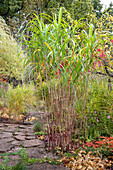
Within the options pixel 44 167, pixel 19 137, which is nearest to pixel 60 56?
pixel 44 167

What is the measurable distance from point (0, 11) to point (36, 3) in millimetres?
2423

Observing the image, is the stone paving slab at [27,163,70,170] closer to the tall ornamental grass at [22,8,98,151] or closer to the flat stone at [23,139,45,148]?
the tall ornamental grass at [22,8,98,151]

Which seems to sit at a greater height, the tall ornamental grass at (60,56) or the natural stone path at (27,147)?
the tall ornamental grass at (60,56)

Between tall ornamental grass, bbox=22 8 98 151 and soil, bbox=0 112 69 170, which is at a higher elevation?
tall ornamental grass, bbox=22 8 98 151

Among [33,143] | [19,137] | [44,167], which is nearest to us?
[44,167]

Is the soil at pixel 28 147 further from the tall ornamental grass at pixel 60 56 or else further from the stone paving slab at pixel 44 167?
the tall ornamental grass at pixel 60 56

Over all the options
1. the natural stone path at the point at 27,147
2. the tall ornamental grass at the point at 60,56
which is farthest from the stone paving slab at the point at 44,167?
the tall ornamental grass at the point at 60,56

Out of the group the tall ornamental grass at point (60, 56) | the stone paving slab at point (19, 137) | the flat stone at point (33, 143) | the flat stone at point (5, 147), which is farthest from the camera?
the stone paving slab at point (19, 137)

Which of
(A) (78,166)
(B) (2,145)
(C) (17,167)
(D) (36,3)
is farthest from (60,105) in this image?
(D) (36,3)

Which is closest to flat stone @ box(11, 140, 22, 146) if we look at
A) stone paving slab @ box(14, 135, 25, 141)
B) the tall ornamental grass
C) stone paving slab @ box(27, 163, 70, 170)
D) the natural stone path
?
the natural stone path

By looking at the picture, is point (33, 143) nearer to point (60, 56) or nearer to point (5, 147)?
point (5, 147)

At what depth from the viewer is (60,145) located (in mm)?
2330

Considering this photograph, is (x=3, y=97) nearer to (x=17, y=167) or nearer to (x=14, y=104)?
(x=14, y=104)

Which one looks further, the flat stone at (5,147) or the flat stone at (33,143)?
the flat stone at (33,143)
